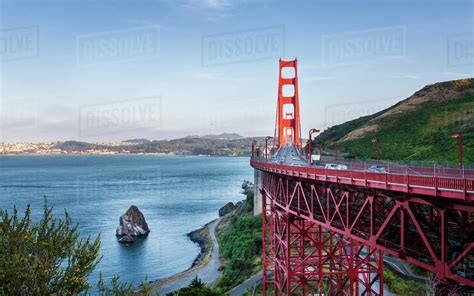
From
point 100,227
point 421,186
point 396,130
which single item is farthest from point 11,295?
point 396,130

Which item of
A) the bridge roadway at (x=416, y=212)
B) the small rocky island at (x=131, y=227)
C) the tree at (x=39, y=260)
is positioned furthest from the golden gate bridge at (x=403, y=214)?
the small rocky island at (x=131, y=227)

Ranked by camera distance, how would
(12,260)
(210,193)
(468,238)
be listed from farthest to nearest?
1. (210,193)
2. (468,238)
3. (12,260)

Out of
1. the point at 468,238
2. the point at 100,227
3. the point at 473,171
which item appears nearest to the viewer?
the point at 468,238

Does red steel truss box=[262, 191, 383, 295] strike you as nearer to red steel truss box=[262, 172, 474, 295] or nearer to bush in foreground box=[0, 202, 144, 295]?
red steel truss box=[262, 172, 474, 295]

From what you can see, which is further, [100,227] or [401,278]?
[100,227]

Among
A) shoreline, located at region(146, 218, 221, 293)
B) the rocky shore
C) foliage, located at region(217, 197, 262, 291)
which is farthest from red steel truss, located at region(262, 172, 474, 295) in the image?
the rocky shore

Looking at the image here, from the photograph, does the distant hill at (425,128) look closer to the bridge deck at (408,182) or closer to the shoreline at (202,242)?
the shoreline at (202,242)

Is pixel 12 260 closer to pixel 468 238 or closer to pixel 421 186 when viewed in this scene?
pixel 421 186
